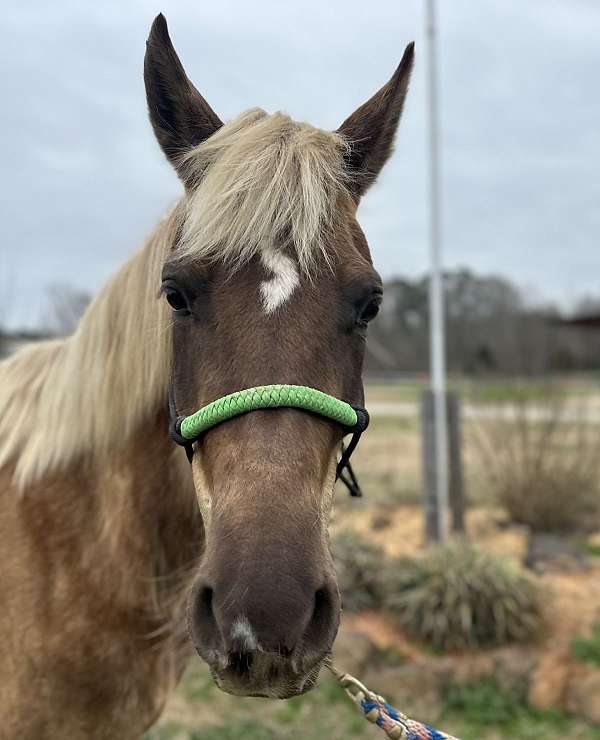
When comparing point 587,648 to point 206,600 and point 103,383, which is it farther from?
point 206,600

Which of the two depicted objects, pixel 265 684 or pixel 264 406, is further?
pixel 264 406

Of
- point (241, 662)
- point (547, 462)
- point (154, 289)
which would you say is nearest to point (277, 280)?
point (154, 289)

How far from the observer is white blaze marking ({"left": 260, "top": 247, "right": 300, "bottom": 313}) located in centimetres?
181

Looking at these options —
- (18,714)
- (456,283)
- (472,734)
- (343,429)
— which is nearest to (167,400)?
(343,429)

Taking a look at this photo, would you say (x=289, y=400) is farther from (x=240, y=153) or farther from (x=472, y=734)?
Answer: (x=472, y=734)

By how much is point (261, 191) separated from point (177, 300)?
411 millimetres

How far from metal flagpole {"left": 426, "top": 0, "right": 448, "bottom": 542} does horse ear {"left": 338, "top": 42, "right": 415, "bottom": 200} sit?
215 inches

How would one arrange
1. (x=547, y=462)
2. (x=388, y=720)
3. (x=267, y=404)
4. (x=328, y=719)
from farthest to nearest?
1. (x=547, y=462)
2. (x=328, y=719)
3. (x=388, y=720)
4. (x=267, y=404)

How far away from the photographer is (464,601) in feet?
18.3

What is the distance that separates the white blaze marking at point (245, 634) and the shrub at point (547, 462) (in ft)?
24.6

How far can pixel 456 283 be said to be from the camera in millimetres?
25047

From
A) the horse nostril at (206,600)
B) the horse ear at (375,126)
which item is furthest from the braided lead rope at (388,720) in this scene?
the horse ear at (375,126)

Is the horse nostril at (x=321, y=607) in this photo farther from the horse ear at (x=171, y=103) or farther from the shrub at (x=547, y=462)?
the shrub at (x=547, y=462)

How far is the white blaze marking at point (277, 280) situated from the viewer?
1812 millimetres
